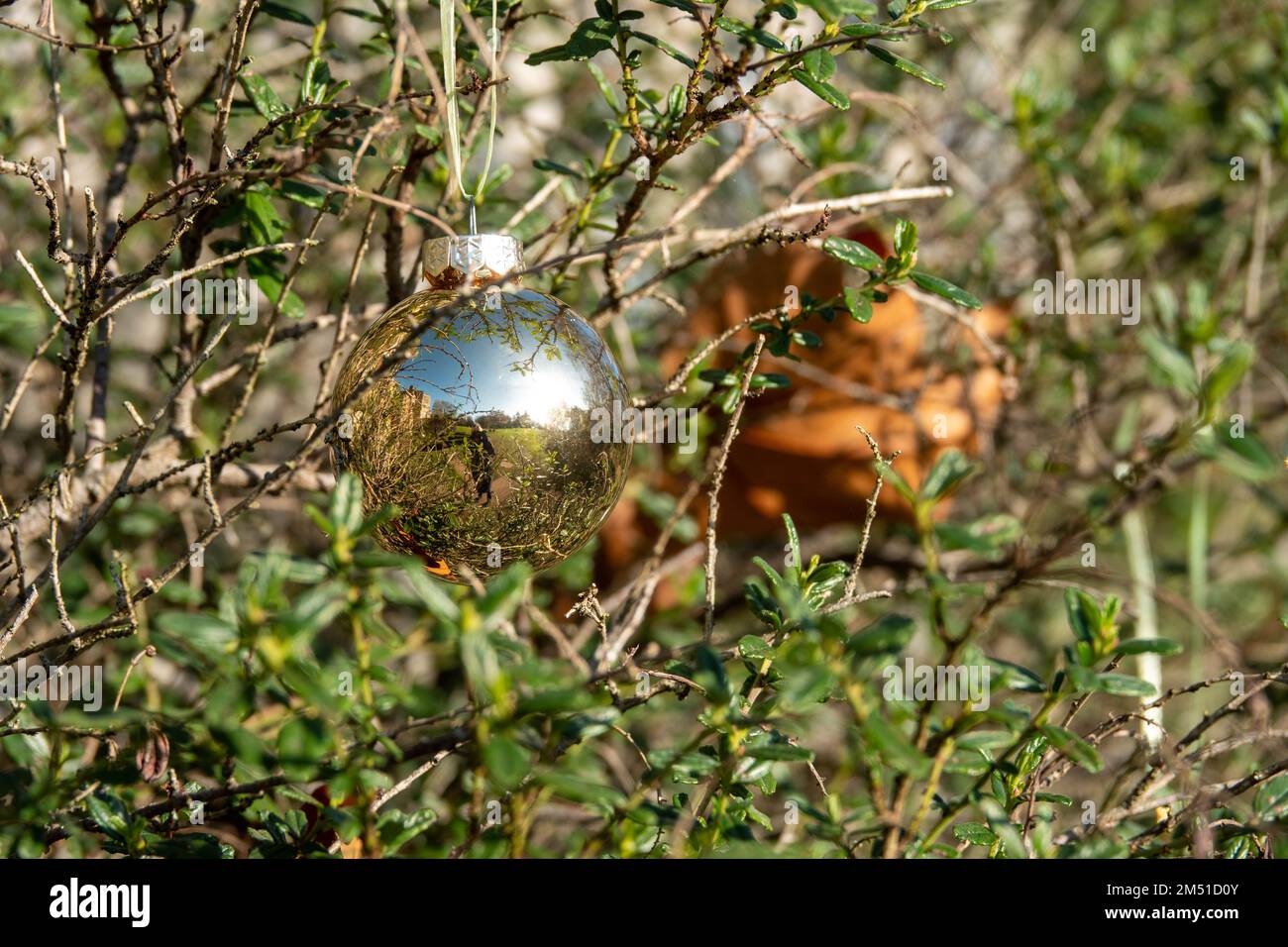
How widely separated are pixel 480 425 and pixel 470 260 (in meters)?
0.23

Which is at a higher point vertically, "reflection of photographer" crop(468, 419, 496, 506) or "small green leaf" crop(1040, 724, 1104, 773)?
"reflection of photographer" crop(468, 419, 496, 506)

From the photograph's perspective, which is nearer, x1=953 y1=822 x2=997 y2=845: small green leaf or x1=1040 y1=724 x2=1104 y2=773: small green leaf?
x1=1040 y1=724 x2=1104 y2=773: small green leaf

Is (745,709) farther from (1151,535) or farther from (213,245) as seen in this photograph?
(1151,535)

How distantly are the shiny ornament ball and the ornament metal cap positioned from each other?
24 millimetres

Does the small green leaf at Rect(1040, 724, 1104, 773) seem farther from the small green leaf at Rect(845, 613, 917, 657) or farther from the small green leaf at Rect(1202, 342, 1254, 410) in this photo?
the small green leaf at Rect(1202, 342, 1254, 410)

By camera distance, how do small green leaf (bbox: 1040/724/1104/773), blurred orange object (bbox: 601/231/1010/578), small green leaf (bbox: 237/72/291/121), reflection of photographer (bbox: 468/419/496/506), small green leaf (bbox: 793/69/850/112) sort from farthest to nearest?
blurred orange object (bbox: 601/231/1010/578)
small green leaf (bbox: 237/72/291/121)
small green leaf (bbox: 793/69/850/112)
reflection of photographer (bbox: 468/419/496/506)
small green leaf (bbox: 1040/724/1104/773)

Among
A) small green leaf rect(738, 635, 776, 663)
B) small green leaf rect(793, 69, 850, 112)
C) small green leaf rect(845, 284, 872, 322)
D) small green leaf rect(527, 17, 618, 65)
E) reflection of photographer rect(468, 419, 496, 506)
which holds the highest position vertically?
small green leaf rect(527, 17, 618, 65)

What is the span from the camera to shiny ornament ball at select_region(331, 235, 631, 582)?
102 cm

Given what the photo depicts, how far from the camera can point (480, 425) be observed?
101cm

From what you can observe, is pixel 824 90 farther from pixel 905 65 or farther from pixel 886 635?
pixel 886 635

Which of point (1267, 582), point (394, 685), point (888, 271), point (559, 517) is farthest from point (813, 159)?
point (1267, 582)

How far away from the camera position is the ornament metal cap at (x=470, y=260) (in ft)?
3.74

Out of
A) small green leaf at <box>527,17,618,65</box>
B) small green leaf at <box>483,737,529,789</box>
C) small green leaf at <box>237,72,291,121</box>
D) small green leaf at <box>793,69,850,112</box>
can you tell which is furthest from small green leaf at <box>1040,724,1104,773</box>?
small green leaf at <box>237,72,291,121</box>

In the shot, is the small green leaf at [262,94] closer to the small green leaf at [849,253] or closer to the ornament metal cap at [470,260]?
the ornament metal cap at [470,260]
